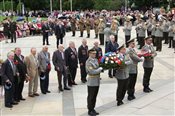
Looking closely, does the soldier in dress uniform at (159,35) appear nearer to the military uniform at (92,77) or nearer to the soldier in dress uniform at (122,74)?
the soldier in dress uniform at (122,74)

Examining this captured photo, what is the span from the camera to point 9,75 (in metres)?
12.5

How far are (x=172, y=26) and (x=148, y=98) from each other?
468 inches

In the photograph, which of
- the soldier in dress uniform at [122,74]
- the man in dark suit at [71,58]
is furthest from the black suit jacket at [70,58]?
the soldier in dress uniform at [122,74]

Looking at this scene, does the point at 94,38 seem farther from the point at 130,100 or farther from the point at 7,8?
the point at 7,8

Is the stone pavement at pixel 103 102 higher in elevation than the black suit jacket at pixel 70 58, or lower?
→ lower

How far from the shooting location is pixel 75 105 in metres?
12.7

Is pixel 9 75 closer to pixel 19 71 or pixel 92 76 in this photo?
pixel 19 71

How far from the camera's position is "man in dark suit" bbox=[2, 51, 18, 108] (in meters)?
12.4

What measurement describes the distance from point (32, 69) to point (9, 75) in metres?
1.31

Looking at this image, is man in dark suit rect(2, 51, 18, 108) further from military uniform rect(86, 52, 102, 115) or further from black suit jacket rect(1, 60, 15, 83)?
military uniform rect(86, 52, 102, 115)

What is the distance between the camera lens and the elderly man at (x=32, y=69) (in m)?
13.6

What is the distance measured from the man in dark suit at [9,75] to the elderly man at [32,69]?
0.91m

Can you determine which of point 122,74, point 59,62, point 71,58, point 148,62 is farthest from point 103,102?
point 71,58

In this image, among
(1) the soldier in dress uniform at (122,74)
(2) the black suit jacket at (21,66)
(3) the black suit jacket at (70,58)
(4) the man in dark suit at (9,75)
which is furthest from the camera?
(3) the black suit jacket at (70,58)
